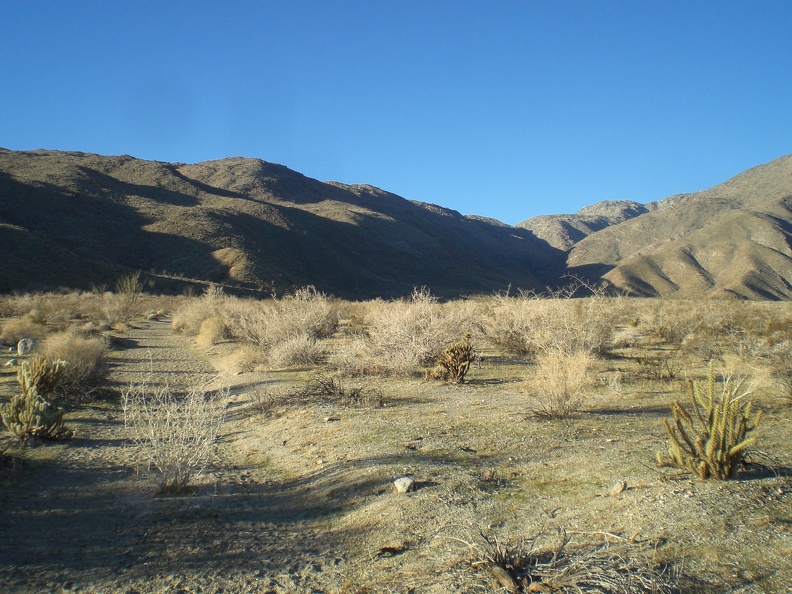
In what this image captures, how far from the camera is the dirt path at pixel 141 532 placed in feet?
13.2

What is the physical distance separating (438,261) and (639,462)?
9460 cm

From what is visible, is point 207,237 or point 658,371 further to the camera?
point 207,237

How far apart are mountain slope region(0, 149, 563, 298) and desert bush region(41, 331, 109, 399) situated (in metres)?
39.9

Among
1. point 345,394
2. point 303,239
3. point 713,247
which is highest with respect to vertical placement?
point 713,247

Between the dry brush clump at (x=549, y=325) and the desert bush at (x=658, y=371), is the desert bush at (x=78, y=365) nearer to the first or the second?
the dry brush clump at (x=549, y=325)

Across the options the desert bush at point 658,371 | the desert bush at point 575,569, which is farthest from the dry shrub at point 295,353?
the desert bush at point 575,569

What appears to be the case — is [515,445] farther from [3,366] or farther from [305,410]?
[3,366]

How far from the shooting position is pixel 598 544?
3.96 metres

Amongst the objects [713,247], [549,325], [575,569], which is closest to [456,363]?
[549,325]

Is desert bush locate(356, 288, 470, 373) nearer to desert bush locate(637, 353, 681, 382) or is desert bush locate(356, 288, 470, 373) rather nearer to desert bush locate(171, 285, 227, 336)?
desert bush locate(637, 353, 681, 382)

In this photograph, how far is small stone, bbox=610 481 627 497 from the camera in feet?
16.4

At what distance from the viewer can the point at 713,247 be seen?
92.9 meters

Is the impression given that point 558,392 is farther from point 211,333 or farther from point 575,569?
point 211,333

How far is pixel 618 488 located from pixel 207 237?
227 ft
